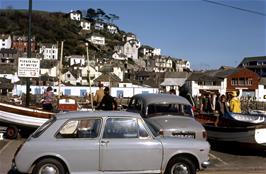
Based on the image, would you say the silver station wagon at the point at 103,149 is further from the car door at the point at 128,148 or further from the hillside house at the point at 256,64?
the hillside house at the point at 256,64

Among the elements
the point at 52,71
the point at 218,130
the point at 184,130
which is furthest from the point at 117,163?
the point at 52,71

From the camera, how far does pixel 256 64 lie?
153375 millimetres

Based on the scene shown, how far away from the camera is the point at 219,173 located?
11586mm

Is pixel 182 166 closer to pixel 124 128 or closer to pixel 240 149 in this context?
pixel 124 128

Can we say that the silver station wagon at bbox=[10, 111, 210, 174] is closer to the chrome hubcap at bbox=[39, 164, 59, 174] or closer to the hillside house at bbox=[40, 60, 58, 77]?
the chrome hubcap at bbox=[39, 164, 59, 174]

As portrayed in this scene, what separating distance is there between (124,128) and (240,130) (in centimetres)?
563

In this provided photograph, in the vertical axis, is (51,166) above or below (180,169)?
above

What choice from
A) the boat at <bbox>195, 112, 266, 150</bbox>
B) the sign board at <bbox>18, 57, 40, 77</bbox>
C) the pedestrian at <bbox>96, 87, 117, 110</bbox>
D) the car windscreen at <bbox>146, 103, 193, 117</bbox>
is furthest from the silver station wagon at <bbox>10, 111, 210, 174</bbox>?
the sign board at <bbox>18, 57, 40, 77</bbox>

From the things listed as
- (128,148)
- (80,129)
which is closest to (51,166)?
(80,129)

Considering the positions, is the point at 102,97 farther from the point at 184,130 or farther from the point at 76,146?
the point at 76,146

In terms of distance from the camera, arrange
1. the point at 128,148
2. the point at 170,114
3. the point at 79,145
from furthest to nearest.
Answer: the point at 170,114, the point at 128,148, the point at 79,145

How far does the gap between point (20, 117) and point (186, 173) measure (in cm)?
841

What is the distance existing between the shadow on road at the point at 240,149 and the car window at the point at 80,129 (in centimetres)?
615

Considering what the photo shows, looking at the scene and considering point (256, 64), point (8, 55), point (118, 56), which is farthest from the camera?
point (118, 56)
